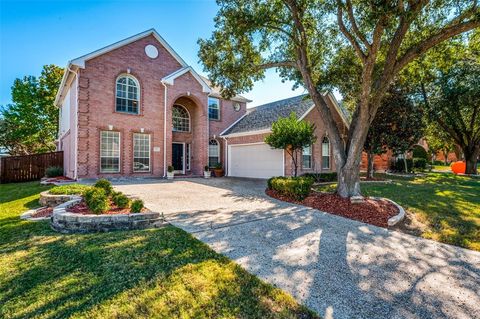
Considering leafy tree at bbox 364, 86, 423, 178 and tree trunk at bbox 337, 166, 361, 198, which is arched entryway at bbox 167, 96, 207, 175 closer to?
tree trunk at bbox 337, 166, 361, 198

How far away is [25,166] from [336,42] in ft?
66.3

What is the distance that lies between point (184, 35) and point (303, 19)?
18.7 feet

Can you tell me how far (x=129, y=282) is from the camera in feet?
10.1

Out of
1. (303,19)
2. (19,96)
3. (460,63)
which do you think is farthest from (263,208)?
(19,96)

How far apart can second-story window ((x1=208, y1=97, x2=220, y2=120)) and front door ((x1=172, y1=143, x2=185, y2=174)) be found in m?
3.43

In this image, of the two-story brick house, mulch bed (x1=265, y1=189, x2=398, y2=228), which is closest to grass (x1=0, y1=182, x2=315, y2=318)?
mulch bed (x1=265, y1=189, x2=398, y2=228)

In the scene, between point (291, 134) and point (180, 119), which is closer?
point (291, 134)

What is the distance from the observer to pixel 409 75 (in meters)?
12.5

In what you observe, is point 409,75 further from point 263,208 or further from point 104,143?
point 104,143

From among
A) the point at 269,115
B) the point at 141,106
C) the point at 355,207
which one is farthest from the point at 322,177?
the point at 141,106

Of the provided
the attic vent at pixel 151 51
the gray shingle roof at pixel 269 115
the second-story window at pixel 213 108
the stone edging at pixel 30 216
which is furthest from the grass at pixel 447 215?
the attic vent at pixel 151 51

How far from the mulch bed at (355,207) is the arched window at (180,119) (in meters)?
11.8

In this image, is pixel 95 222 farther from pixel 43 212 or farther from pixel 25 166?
pixel 25 166

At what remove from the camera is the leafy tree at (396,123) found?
48.4 feet
